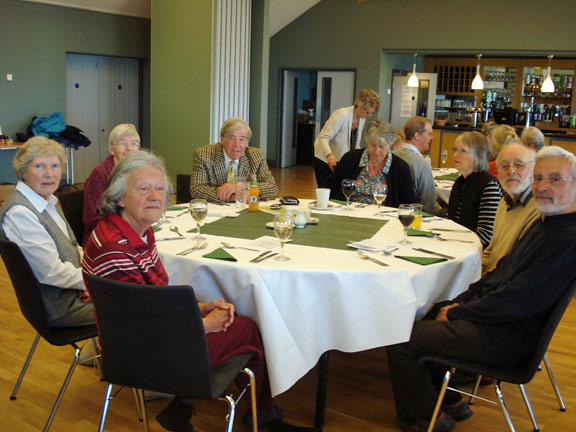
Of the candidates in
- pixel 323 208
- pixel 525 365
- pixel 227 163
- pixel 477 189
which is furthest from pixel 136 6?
pixel 525 365

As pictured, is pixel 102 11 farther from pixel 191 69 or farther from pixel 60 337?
pixel 60 337

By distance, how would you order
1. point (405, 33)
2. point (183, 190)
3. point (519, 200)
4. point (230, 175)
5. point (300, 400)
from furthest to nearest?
point (405, 33), point (183, 190), point (230, 175), point (519, 200), point (300, 400)

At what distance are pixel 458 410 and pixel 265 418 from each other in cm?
96

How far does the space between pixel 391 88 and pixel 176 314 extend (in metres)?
12.1

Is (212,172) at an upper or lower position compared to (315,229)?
upper

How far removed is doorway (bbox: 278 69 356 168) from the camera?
43.6 ft

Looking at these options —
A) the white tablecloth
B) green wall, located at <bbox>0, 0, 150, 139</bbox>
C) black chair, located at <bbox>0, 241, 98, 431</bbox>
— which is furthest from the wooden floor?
green wall, located at <bbox>0, 0, 150, 139</bbox>

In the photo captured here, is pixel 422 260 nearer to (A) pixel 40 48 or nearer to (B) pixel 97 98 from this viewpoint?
(A) pixel 40 48

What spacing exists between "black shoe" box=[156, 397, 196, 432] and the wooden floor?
0.57ft

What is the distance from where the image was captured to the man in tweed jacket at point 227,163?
4.32 m

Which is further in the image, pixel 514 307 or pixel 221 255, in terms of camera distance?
pixel 221 255

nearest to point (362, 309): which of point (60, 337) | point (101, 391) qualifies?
point (60, 337)

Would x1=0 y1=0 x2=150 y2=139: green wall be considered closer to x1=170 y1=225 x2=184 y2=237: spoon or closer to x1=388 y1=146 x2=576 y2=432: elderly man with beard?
x1=170 y1=225 x2=184 y2=237: spoon

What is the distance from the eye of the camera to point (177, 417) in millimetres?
2660
